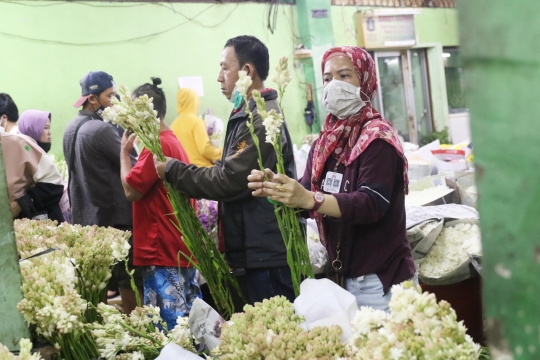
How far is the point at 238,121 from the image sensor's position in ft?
7.03

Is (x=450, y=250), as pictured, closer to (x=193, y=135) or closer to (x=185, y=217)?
(x=185, y=217)

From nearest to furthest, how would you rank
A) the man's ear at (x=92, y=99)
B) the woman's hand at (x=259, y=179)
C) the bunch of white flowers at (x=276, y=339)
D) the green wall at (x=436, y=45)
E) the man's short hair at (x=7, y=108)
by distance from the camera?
the bunch of white flowers at (x=276, y=339) < the woman's hand at (x=259, y=179) < the man's ear at (x=92, y=99) < the man's short hair at (x=7, y=108) < the green wall at (x=436, y=45)

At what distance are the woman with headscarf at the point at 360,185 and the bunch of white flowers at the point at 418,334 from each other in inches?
26.4

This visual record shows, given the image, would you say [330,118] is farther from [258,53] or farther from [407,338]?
[407,338]

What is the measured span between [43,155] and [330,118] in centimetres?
159

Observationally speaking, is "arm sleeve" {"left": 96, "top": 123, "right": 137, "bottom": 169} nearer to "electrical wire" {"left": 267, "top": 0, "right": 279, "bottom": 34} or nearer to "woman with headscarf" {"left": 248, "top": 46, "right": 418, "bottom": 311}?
"woman with headscarf" {"left": 248, "top": 46, "right": 418, "bottom": 311}

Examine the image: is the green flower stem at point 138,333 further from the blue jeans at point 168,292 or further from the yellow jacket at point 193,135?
the yellow jacket at point 193,135

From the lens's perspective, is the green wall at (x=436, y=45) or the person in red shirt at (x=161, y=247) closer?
the person in red shirt at (x=161, y=247)

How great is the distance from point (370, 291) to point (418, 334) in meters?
0.95

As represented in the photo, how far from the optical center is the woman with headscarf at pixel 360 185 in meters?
1.63

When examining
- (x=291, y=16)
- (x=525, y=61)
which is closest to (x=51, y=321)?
(x=525, y=61)

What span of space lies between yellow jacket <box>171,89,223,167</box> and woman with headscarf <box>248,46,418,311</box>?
2740mm

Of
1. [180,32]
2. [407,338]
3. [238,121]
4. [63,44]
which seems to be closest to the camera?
[407,338]

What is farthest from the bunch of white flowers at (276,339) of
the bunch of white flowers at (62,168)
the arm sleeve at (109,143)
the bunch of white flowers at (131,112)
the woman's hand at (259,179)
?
the bunch of white flowers at (62,168)
